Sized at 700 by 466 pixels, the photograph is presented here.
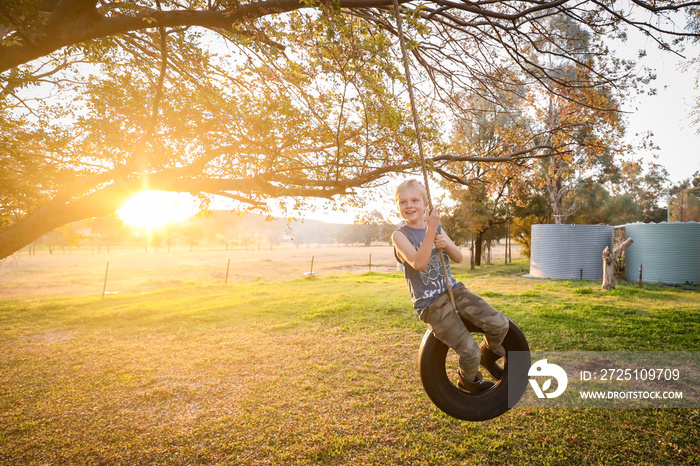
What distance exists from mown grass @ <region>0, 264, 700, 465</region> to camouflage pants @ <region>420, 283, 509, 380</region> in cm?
192

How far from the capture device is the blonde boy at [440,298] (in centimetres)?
285

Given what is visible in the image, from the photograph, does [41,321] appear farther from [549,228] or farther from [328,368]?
[549,228]

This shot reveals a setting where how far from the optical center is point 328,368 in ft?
22.2

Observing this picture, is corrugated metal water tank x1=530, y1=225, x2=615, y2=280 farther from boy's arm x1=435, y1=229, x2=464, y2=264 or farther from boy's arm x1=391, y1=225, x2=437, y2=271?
boy's arm x1=391, y1=225, x2=437, y2=271

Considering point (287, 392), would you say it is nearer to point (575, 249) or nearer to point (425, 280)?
point (425, 280)

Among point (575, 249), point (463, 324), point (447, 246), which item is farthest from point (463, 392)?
point (575, 249)

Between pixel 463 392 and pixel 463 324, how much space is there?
660 millimetres

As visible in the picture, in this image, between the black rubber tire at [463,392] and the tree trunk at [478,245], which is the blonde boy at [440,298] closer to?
the black rubber tire at [463,392]

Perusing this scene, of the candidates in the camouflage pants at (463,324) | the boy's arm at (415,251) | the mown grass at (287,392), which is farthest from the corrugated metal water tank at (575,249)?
the boy's arm at (415,251)

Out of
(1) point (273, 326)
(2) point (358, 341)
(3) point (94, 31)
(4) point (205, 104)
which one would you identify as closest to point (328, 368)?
(2) point (358, 341)

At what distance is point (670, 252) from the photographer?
651 inches

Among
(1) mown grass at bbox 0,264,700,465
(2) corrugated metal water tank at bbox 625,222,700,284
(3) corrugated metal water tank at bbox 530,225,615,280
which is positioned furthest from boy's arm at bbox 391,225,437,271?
(2) corrugated metal water tank at bbox 625,222,700,284

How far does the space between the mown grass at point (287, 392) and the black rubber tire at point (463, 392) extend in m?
1.39

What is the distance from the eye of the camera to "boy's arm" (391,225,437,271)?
108 inches
